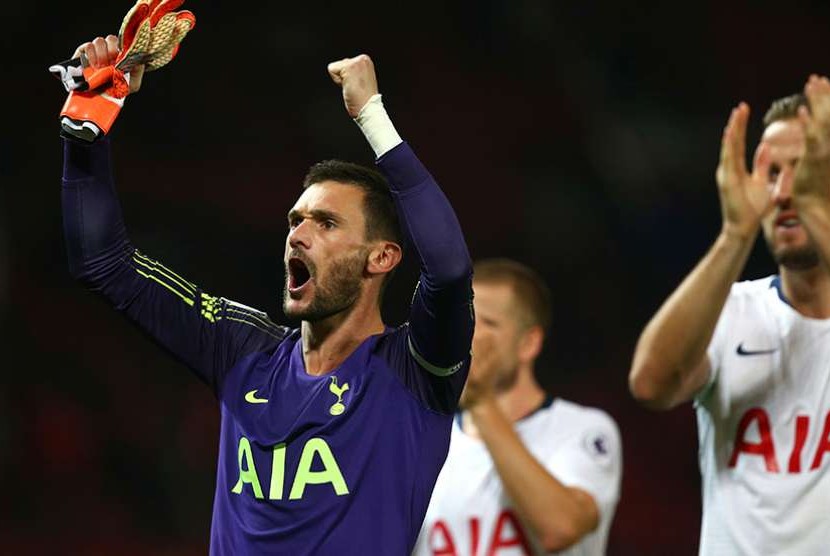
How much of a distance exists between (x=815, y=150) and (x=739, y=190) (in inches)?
8.2

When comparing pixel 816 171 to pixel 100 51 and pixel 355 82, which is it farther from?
pixel 100 51

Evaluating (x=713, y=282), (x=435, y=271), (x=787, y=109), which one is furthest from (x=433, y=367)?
(x=787, y=109)

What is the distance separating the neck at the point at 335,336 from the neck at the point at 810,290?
1.24 m

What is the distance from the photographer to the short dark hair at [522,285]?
3.92 meters

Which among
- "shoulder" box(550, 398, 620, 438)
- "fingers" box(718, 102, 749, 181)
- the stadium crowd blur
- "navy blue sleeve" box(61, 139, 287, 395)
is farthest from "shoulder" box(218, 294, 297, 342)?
the stadium crowd blur

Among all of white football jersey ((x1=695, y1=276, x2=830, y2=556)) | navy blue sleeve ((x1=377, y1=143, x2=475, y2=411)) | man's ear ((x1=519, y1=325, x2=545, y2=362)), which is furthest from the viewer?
man's ear ((x1=519, y1=325, x2=545, y2=362))

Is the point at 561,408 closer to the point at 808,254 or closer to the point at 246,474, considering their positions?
the point at 808,254

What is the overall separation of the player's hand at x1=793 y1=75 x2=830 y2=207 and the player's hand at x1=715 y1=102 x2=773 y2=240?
93mm

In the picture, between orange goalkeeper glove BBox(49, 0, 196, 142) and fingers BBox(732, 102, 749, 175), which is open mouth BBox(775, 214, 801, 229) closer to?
fingers BBox(732, 102, 749, 175)

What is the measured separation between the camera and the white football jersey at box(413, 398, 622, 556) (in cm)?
358

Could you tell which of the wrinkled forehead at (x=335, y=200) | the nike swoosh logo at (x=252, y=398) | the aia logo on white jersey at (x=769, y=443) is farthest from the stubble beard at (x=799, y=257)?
the nike swoosh logo at (x=252, y=398)

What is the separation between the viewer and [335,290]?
2779mm

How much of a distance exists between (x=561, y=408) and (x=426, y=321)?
4.44 feet

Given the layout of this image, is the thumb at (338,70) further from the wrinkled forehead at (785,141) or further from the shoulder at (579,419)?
the shoulder at (579,419)
